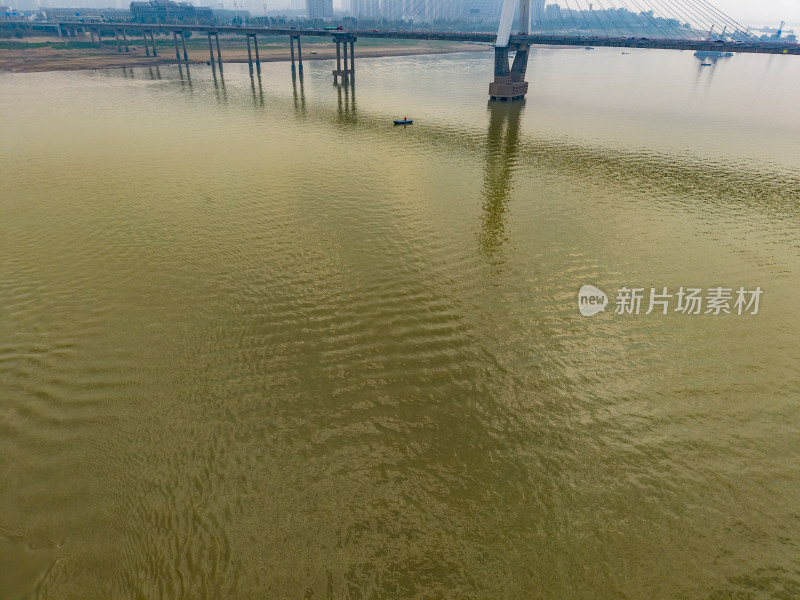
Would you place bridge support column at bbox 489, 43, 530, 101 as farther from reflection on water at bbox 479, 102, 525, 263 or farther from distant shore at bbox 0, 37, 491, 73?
distant shore at bbox 0, 37, 491, 73

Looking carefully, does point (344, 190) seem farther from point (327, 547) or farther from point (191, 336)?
point (327, 547)

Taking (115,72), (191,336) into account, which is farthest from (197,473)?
(115,72)

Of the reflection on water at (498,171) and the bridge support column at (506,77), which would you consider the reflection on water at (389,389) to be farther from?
the bridge support column at (506,77)

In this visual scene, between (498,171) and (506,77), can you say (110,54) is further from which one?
(498,171)

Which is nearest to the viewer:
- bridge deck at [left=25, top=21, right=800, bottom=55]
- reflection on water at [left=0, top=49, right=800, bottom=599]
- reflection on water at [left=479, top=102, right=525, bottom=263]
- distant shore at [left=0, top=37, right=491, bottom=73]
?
reflection on water at [left=0, top=49, right=800, bottom=599]

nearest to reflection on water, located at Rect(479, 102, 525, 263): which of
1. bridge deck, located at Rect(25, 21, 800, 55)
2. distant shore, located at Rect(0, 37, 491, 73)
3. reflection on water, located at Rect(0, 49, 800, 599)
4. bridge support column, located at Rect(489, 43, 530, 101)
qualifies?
reflection on water, located at Rect(0, 49, 800, 599)

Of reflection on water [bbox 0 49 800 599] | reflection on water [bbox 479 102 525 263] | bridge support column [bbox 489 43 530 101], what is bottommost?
reflection on water [bbox 0 49 800 599]

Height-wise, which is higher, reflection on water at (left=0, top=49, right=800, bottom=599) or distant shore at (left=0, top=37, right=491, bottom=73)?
distant shore at (left=0, top=37, right=491, bottom=73)
